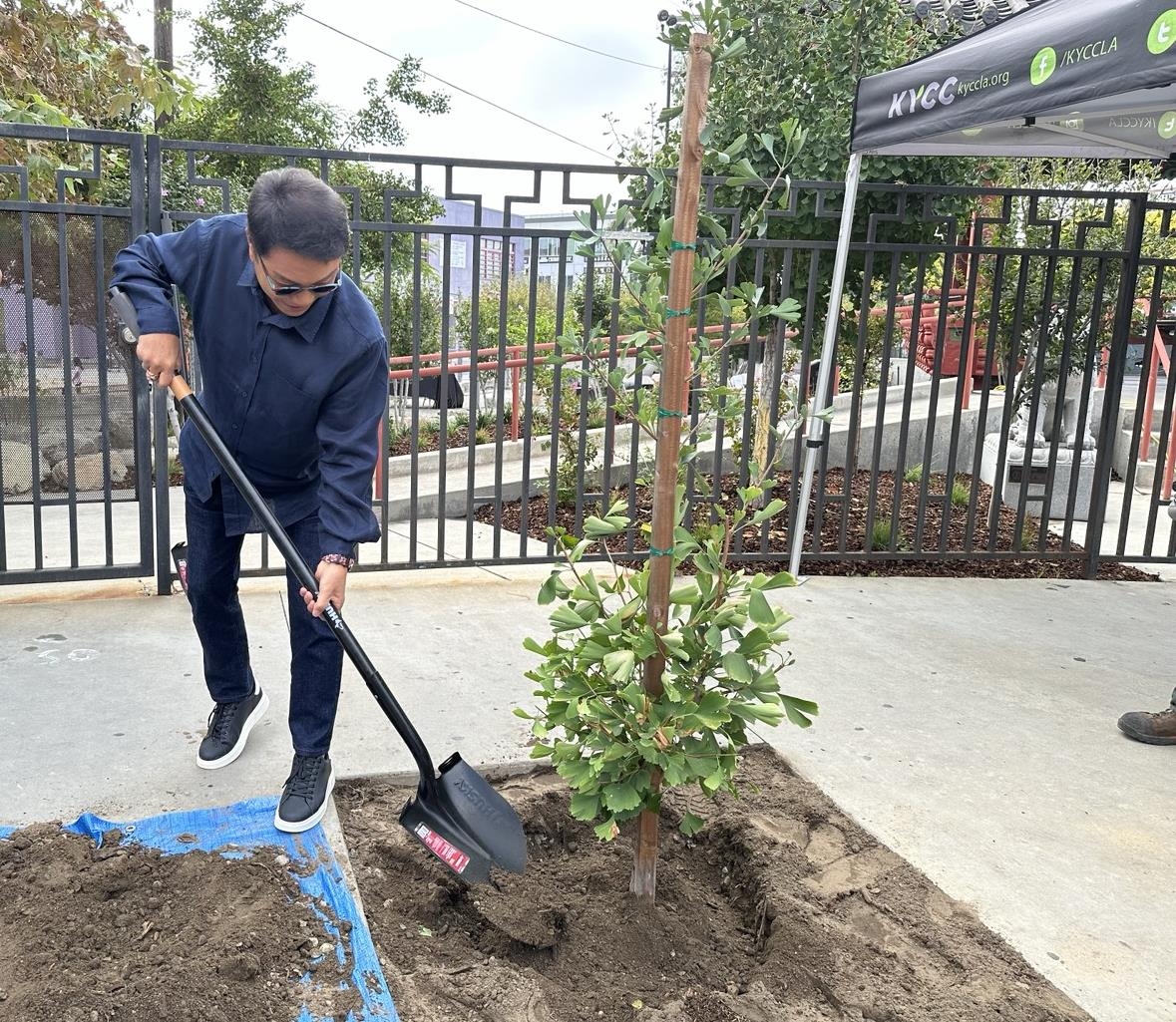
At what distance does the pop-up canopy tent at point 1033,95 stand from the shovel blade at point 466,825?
238 centimetres

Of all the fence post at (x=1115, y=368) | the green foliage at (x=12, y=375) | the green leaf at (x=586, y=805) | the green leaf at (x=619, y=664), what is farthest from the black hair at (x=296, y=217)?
the fence post at (x=1115, y=368)

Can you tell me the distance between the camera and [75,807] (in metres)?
2.70

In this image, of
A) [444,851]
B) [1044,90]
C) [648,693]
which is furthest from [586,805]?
[1044,90]

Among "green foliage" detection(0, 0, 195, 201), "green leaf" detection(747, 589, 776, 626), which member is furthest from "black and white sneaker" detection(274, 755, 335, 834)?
"green foliage" detection(0, 0, 195, 201)

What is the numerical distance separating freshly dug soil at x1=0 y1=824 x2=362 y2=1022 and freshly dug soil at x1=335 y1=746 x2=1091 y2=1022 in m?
0.19

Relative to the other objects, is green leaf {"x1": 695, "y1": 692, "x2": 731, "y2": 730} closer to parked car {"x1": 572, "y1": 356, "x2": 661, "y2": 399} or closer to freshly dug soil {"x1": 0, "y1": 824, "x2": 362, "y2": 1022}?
parked car {"x1": 572, "y1": 356, "x2": 661, "y2": 399}

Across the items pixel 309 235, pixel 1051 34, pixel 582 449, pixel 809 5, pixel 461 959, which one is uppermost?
pixel 809 5

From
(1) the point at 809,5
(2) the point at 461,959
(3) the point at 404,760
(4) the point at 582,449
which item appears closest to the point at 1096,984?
(2) the point at 461,959

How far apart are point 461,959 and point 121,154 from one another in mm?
9875

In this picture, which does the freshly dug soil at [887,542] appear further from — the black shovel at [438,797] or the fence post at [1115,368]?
the black shovel at [438,797]

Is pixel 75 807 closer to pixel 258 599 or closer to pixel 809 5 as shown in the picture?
pixel 258 599

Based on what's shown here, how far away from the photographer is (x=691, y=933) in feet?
7.63

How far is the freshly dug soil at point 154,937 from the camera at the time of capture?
1.92 metres

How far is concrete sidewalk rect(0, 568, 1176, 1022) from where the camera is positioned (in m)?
2.59
